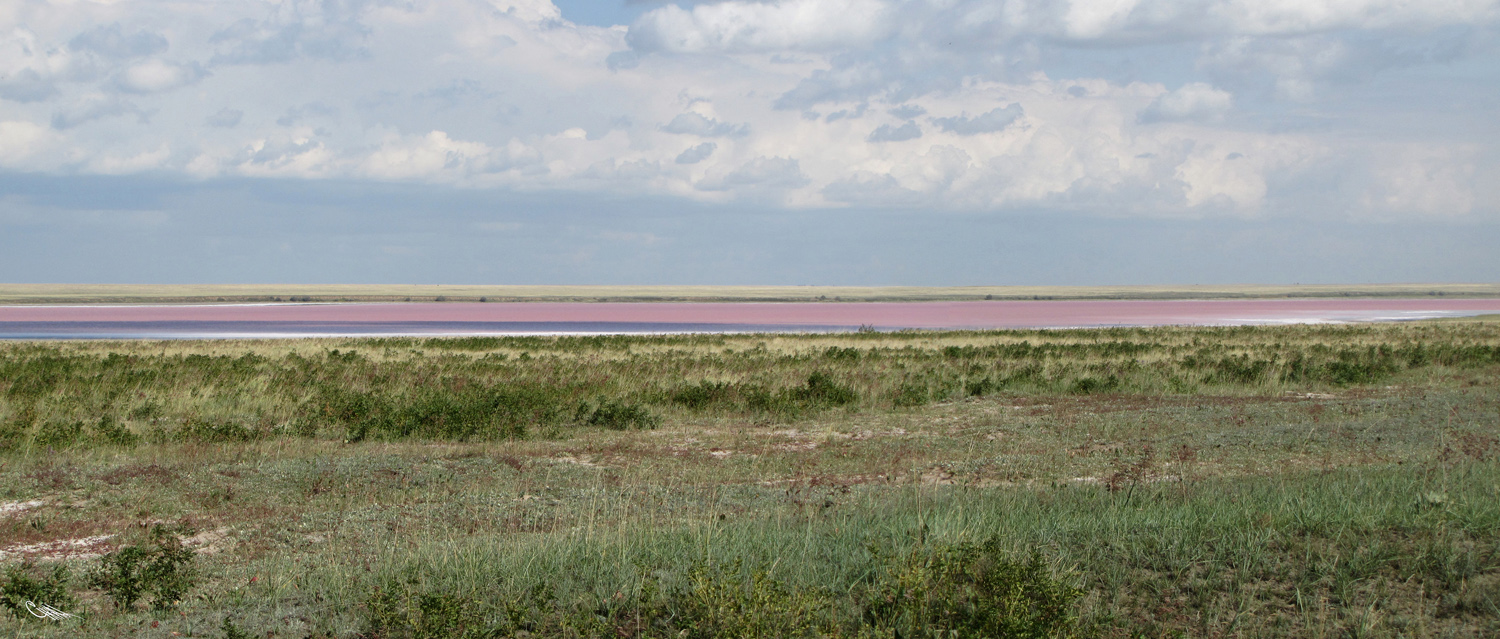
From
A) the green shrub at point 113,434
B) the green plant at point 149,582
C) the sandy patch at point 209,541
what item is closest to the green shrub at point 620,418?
the green shrub at point 113,434

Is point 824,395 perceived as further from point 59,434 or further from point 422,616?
point 422,616

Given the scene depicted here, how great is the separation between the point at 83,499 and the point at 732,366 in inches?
852

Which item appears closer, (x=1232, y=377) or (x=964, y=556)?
(x=964, y=556)

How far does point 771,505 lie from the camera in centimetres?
998

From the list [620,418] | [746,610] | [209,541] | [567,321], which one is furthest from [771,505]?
[567,321]

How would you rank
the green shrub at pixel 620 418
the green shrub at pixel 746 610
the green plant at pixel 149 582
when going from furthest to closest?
the green shrub at pixel 620 418, the green plant at pixel 149 582, the green shrub at pixel 746 610

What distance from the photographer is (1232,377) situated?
26797 mm

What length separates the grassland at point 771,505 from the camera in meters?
6.05

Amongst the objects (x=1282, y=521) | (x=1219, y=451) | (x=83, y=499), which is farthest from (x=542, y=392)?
(x=1282, y=521)

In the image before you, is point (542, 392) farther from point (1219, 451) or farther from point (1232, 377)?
point (1232, 377)

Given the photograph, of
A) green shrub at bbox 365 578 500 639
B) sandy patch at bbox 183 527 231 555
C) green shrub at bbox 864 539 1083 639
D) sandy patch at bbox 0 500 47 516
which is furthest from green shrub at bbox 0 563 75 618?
green shrub at bbox 864 539 1083 639

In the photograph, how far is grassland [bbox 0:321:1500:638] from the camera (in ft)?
19.9

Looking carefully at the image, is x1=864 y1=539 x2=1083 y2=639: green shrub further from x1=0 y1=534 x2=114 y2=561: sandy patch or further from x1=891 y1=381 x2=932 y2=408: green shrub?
x1=891 y1=381 x2=932 y2=408: green shrub

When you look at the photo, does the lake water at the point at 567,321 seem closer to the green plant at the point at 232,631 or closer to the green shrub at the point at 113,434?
the green shrub at the point at 113,434
